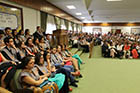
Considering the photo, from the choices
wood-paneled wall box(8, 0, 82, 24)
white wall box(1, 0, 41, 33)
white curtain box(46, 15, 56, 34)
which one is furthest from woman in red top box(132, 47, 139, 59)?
white wall box(1, 0, 41, 33)

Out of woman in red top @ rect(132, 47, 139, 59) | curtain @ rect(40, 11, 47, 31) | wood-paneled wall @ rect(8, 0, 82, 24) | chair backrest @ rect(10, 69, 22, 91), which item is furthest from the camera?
woman in red top @ rect(132, 47, 139, 59)

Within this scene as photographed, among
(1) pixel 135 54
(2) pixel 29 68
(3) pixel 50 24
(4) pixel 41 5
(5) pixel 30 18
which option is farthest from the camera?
(1) pixel 135 54

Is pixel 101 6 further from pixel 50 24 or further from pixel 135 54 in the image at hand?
pixel 135 54

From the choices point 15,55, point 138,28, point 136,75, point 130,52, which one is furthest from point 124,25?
point 15,55

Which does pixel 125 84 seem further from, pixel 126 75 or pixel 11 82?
pixel 11 82

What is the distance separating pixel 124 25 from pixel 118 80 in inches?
702

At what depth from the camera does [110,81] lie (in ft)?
11.0

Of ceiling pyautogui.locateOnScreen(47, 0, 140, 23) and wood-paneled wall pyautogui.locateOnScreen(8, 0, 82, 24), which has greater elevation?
ceiling pyautogui.locateOnScreen(47, 0, 140, 23)

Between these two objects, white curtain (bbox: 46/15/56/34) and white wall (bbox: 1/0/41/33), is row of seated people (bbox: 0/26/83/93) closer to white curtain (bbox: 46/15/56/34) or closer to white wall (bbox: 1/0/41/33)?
white wall (bbox: 1/0/41/33)

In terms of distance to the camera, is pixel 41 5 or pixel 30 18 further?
pixel 41 5

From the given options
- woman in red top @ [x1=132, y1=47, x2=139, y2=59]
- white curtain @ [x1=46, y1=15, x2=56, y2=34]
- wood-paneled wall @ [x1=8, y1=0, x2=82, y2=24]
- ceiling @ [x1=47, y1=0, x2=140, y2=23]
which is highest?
ceiling @ [x1=47, y1=0, x2=140, y2=23]

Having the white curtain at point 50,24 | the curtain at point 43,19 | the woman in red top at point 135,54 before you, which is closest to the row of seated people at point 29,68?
the curtain at point 43,19

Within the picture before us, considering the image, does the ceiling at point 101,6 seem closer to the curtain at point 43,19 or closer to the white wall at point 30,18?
the curtain at point 43,19

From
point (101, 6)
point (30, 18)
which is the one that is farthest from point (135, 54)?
point (30, 18)
